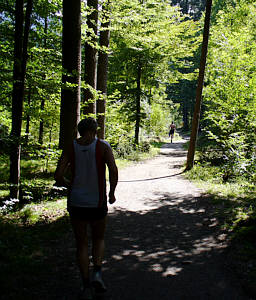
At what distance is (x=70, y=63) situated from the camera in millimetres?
7398

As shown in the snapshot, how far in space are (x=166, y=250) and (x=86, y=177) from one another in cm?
260

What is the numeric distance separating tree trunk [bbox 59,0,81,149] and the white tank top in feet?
12.4

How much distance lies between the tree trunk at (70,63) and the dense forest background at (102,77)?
0.09 ft

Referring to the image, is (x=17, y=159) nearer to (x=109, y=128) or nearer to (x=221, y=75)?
(x=109, y=128)

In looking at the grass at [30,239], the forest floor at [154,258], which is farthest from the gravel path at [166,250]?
the grass at [30,239]

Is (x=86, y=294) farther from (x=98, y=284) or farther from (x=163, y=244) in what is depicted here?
(x=163, y=244)

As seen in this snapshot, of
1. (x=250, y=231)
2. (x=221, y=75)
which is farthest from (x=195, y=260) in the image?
(x=221, y=75)

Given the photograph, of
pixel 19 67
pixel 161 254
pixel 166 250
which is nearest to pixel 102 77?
pixel 19 67

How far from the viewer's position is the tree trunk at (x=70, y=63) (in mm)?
7129

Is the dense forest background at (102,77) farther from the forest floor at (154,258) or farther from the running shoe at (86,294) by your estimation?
the running shoe at (86,294)

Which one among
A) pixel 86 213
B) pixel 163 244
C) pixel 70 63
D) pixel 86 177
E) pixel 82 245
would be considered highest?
pixel 70 63

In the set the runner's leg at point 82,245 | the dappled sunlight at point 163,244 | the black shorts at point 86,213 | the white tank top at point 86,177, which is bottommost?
the dappled sunlight at point 163,244

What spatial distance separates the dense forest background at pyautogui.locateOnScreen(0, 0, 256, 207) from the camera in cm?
674

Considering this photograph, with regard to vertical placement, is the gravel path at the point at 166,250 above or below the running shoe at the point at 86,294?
below
